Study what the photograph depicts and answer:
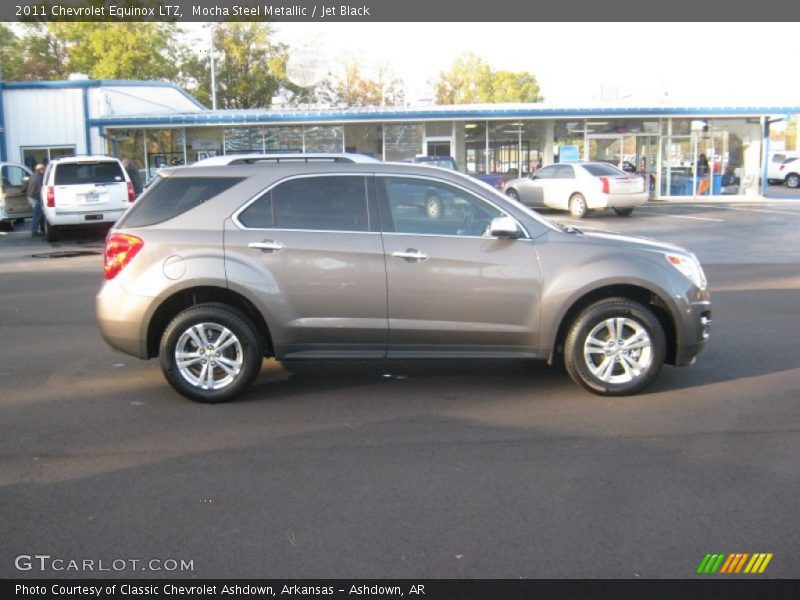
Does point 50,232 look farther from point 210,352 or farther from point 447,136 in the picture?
point 447,136

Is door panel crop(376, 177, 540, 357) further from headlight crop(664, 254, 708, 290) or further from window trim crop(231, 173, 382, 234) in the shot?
headlight crop(664, 254, 708, 290)

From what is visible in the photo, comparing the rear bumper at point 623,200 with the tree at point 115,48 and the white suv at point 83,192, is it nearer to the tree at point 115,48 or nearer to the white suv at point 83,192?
the white suv at point 83,192

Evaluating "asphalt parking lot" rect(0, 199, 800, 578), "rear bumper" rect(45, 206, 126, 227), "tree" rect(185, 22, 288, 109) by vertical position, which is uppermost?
"tree" rect(185, 22, 288, 109)

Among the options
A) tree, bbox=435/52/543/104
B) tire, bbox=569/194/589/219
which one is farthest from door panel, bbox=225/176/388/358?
tree, bbox=435/52/543/104

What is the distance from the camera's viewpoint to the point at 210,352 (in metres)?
6.42

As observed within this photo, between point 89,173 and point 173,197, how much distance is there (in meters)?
13.3

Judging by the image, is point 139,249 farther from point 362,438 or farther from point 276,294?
point 362,438

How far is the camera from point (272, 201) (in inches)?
258

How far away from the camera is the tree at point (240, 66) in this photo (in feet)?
166

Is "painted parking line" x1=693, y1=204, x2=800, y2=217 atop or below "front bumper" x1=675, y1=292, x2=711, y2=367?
below

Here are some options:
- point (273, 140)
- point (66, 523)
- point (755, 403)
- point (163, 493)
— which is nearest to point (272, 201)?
point (163, 493)

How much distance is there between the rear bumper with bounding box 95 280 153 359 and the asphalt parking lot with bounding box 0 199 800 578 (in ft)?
1.55

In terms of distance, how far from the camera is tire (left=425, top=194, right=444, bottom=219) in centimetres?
656

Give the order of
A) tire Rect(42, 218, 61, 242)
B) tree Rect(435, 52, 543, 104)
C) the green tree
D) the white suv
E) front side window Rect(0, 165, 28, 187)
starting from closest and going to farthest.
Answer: the white suv, tire Rect(42, 218, 61, 242), front side window Rect(0, 165, 28, 187), the green tree, tree Rect(435, 52, 543, 104)
